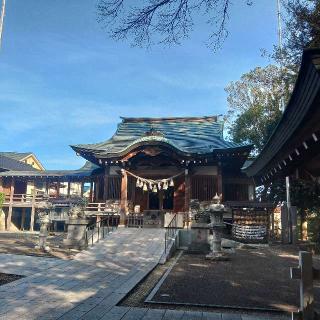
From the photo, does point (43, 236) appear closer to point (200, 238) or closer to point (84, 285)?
point (200, 238)

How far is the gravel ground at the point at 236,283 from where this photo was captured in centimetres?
643

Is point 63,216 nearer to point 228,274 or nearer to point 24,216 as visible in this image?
point 24,216

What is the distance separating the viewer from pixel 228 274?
9141 mm

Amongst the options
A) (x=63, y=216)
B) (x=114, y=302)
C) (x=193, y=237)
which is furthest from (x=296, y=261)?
(x=63, y=216)

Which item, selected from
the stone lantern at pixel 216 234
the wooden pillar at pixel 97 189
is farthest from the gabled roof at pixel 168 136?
the stone lantern at pixel 216 234

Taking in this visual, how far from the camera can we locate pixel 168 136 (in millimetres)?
25438

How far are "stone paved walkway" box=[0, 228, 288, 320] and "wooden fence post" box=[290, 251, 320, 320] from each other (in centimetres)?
122

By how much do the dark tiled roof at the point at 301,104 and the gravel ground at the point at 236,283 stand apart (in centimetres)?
301

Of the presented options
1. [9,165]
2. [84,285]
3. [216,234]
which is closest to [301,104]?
[84,285]

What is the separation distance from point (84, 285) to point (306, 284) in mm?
5044

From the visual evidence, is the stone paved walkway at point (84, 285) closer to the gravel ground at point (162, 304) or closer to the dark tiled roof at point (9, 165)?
the gravel ground at point (162, 304)

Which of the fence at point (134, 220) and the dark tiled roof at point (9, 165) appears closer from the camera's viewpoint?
the fence at point (134, 220)

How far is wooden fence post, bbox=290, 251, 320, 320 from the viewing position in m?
4.33

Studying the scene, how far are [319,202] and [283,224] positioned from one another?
9.17 ft
